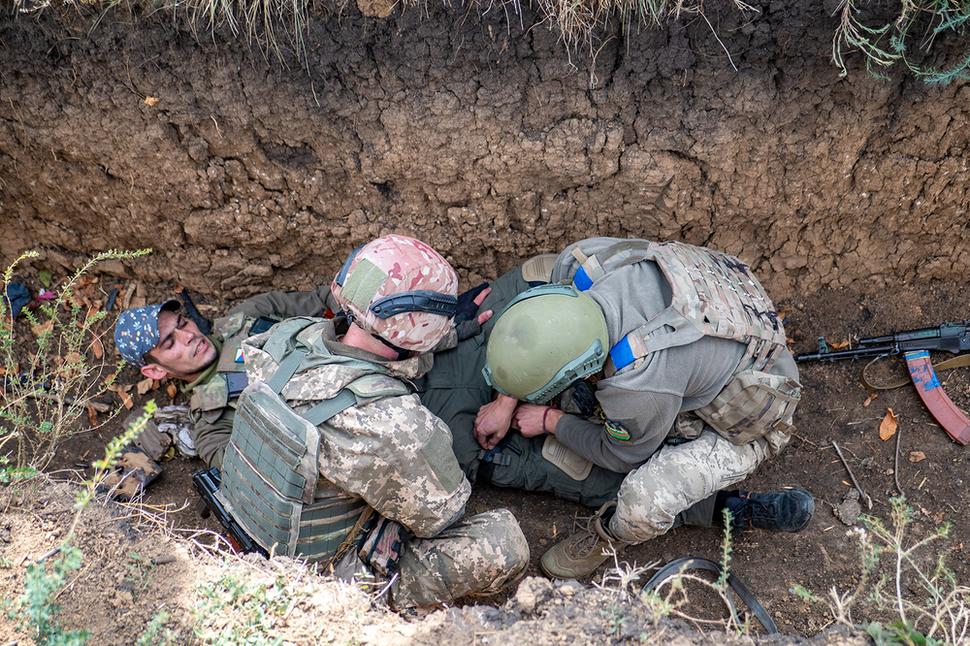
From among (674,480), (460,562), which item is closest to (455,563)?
(460,562)

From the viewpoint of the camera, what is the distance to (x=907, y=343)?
4227mm

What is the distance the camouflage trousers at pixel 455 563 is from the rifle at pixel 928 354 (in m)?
2.36

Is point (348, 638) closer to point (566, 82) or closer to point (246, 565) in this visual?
point (246, 565)

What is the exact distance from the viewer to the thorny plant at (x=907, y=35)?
3174mm

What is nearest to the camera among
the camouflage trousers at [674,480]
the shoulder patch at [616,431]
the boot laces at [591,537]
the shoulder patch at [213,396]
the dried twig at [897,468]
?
the shoulder patch at [616,431]

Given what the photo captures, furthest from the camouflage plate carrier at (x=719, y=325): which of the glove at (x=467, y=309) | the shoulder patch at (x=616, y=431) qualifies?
the glove at (x=467, y=309)

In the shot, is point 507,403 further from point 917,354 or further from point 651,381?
point 917,354

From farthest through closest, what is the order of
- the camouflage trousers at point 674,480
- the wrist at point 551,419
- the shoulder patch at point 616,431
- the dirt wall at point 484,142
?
1. the wrist at point 551,419
2. the dirt wall at point 484,142
3. the camouflage trousers at point 674,480
4. the shoulder patch at point 616,431

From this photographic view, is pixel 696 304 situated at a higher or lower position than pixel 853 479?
higher

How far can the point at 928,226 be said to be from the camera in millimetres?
4137

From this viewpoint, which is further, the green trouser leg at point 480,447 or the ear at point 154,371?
the ear at point 154,371

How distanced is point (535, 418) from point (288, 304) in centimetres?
180

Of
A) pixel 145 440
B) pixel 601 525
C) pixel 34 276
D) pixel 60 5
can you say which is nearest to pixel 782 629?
pixel 601 525

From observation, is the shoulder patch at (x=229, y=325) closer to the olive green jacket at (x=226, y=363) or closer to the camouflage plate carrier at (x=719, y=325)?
the olive green jacket at (x=226, y=363)
